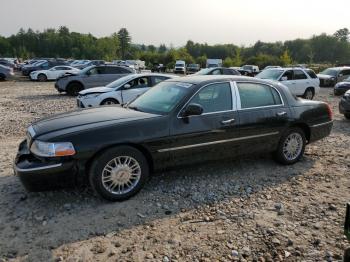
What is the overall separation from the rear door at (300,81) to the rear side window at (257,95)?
35.6 feet

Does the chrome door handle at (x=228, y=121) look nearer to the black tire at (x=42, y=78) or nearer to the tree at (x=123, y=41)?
the black tire at (x=42, y=78)

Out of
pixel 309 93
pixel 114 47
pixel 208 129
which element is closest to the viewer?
pixel 208 129

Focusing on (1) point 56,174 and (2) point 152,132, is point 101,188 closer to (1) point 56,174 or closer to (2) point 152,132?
(1) point 56,174

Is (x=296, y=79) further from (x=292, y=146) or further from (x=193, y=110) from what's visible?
(x=193, y=110)

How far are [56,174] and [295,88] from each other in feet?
45.3

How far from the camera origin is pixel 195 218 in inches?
171

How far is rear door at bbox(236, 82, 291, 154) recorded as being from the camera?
18.3 feet

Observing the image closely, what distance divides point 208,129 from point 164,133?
707 mm

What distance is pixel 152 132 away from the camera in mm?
4770

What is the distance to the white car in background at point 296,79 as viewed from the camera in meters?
15.8

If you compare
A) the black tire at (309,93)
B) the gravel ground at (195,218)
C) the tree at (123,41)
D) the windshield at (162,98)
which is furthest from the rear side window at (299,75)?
the tree at (123,41)

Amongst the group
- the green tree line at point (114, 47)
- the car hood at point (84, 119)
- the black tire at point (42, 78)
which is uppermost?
the green tree line at point (114, 47)

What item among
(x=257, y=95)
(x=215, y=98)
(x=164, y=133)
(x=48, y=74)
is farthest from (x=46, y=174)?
(x=48, y=74)

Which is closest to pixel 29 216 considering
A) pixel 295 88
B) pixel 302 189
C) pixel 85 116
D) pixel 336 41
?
pixel 85 116
